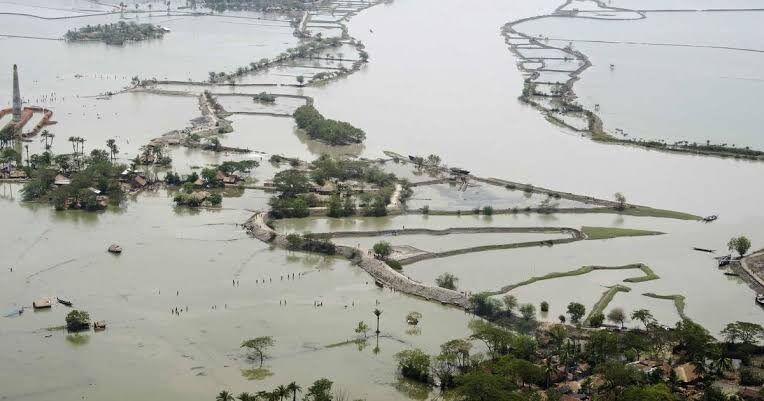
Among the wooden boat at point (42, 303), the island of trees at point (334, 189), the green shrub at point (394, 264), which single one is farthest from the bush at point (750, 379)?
the wooden boat at point (42, 303)

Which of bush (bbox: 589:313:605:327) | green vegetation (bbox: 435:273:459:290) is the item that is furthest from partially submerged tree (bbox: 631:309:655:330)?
green vegetation (bbox: 435:273:459:290)

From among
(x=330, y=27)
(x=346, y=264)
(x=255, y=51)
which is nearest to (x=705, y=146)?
(x=346, y=264)

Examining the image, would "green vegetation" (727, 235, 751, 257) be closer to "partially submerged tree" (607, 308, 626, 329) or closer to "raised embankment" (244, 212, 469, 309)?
"partially submerged tree" (607, 308, 626, 329)

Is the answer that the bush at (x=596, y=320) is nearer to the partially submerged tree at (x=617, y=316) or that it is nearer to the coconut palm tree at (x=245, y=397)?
the partially submerged tree at (x=617, y=316)

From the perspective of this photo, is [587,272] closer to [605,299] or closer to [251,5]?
[605,299]

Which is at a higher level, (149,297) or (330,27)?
(330,27)

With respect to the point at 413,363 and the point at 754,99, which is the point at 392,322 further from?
the point at 754,99
